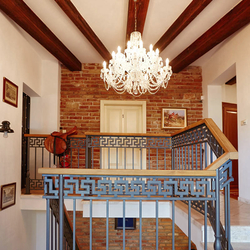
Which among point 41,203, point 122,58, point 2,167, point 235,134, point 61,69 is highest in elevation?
point 61,69

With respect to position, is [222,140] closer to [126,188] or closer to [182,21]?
[126,188]

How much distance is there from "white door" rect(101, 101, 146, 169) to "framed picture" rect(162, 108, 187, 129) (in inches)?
20.0

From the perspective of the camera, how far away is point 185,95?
663 cm

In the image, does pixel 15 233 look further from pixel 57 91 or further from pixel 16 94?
pixel 57 91

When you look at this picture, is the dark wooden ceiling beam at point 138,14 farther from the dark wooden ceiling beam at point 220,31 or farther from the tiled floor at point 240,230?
the tiled floor at point 240,230

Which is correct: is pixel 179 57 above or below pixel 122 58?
above

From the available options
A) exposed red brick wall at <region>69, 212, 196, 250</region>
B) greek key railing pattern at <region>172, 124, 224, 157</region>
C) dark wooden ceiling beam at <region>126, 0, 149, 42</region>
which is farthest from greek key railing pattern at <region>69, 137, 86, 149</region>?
exposed red brick wall at <region>69, 212, 196, 250</region>

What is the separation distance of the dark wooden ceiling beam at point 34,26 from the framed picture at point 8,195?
2478mm

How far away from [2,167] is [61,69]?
322 cm

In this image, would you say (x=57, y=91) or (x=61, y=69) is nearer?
(x=57, y=91)

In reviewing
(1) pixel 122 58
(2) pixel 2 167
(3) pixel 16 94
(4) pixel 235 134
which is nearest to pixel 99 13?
(1) pixel 122 58

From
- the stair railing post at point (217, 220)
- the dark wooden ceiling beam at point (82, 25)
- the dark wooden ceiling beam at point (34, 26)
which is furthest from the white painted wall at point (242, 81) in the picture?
the dark wooden ceiling beam at point (34, 26)

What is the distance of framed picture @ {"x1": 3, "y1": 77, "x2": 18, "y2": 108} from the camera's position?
4.10m

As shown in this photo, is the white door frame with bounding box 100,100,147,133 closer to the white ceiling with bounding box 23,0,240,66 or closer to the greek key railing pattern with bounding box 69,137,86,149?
the white ceiling with bounding box 23,0,240,66
